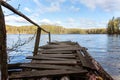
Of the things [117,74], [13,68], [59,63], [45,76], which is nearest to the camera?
[45,76]

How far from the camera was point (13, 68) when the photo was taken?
7.57m

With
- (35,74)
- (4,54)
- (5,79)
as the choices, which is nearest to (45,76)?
(35,74)

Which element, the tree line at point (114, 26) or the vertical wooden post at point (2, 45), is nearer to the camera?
the vertical wooden post at point (2, 45)

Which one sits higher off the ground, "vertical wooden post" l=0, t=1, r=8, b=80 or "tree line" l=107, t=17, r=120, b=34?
"tree line" l=107, t=17, r=120, b=34

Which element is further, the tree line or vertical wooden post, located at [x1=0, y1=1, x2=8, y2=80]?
the tree line

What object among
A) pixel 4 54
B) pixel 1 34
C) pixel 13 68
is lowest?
pixel 13 68

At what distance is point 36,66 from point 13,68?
4.24 ft

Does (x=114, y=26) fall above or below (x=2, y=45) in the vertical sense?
above

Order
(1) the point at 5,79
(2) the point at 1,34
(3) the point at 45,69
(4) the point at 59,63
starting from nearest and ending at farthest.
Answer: (2) the point at 1,34
(1) the point at 5,79
(3) the point at 45,69
(4) the point at 59,63

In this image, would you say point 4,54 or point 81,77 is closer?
point 4,54

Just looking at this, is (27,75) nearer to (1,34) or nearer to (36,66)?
(36,66)

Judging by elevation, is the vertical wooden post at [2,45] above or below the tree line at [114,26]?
below

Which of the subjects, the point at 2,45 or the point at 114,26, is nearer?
the point at 2,45

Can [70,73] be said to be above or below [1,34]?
→ below
